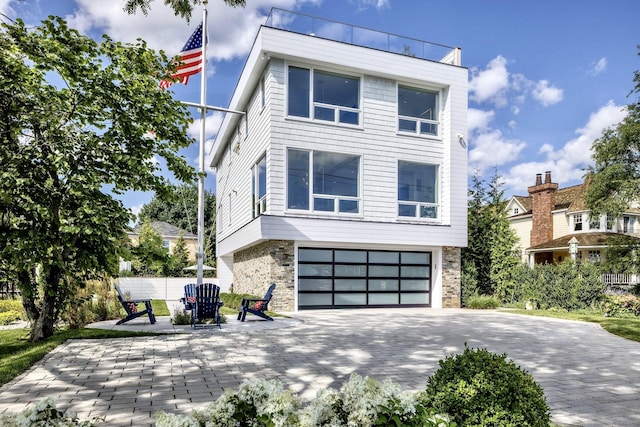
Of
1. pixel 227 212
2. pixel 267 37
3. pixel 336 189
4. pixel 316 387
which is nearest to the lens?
pixel 316 387

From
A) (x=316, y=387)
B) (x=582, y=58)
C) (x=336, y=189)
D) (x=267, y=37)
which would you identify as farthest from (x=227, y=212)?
(x=316, y=387)

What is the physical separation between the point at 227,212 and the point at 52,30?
18546mm

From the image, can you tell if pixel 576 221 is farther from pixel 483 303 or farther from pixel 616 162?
pixel 483 303

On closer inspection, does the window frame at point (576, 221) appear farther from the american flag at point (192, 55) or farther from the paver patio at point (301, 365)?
the american flag at point (192, 55)

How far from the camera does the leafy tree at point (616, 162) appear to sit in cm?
2072

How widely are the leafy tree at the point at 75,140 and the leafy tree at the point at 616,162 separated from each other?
865 inches

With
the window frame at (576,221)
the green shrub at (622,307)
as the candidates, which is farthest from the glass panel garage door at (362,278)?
the window frame at (576,221)

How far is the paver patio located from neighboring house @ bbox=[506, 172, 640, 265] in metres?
21.8

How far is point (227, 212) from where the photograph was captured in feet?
77.8

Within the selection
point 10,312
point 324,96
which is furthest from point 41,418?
point 324,96

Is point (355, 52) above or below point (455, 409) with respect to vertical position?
above

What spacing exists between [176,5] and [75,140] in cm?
284

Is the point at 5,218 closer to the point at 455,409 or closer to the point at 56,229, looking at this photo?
the point at 56,229

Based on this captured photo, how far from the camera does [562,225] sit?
31250mm
